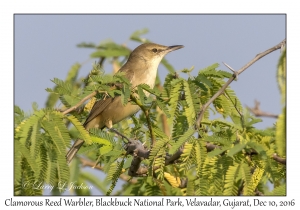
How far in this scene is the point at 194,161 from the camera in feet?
12.1

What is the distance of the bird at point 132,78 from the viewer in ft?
20.5

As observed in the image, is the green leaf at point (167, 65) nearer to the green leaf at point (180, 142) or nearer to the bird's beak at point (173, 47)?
the bird's beak at point (173, 47)

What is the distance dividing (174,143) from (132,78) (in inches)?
125

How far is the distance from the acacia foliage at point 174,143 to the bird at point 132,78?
32.7 inches

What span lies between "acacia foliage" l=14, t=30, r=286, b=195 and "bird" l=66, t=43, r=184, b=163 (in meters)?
0.83

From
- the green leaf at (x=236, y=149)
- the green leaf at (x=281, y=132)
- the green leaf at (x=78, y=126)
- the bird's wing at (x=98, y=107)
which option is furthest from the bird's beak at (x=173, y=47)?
the green leaf at (x=281, y=132)

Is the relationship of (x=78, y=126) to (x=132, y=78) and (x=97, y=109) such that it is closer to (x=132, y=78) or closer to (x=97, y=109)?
(x=97, y=109)

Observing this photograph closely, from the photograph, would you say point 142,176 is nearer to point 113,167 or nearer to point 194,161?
point 113,167

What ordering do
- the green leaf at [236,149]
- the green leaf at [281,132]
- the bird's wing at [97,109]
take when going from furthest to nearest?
the bird's wing at [97,109] → the green leaf at [236,149] → the green leaf at [281,132]

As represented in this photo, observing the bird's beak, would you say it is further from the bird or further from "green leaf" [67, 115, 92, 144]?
"green leaf" [67, 115, 92, 144]

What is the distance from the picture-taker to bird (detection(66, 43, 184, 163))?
624 centimetres

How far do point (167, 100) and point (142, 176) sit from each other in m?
0.82

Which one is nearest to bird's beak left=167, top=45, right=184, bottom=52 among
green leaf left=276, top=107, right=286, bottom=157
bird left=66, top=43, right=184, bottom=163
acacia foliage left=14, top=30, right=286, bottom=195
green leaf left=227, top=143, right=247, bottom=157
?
bird left=66, top=43, right=184, bottom=163

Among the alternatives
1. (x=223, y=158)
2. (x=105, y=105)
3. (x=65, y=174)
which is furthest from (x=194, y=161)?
(x=105, y=105)
